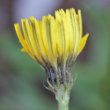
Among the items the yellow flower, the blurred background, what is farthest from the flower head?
the blurred background

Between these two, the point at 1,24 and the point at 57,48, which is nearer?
the point at 57,48

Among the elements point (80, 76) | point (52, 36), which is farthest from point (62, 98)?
point (80, 76)

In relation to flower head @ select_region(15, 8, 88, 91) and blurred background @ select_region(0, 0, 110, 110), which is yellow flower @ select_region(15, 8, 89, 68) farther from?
blurred background @ select_region(0, 0, 110, 110)

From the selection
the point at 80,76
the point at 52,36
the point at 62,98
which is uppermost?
the point at 52,36

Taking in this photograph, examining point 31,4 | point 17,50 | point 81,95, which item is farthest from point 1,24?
point 81,95

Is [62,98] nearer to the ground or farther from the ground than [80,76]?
farther from the ground

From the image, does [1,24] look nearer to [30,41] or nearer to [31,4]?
[31,4]

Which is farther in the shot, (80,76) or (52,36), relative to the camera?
(80,76)

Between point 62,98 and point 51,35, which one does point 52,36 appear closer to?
point 51,35
